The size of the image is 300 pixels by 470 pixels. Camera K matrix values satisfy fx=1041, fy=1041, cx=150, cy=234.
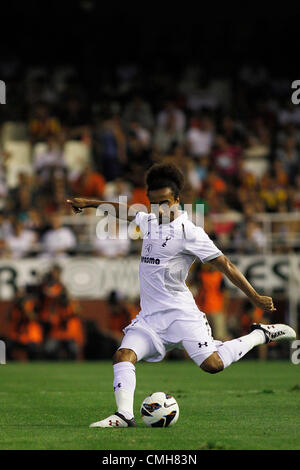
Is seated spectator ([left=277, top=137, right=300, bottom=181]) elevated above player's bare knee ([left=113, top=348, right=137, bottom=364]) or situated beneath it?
elevated above

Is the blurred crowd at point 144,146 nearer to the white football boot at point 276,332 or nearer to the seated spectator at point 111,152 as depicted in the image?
the seated spectator at point 111,152

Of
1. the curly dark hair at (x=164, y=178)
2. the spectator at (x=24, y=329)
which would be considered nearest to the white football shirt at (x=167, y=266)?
the curly dark hair at (x=164, y=178)

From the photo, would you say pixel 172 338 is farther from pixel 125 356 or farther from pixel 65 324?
pixel 65 324

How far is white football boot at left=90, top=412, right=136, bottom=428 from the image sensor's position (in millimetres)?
8664

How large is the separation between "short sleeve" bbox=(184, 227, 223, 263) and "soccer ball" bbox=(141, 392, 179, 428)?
127 centimetres

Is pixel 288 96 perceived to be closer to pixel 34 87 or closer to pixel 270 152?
pixel 270 152

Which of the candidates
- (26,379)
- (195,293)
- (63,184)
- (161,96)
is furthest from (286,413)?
(161,96)

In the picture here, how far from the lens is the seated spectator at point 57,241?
21.9 meters

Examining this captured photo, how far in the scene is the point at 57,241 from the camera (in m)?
21.9

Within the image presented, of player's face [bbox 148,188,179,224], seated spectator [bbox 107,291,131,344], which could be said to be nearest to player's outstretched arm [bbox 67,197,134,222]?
player's face [bbox 148,188,179,224]

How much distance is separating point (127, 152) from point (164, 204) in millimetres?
15606

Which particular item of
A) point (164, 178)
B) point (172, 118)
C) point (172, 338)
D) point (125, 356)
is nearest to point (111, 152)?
point (172, 118)

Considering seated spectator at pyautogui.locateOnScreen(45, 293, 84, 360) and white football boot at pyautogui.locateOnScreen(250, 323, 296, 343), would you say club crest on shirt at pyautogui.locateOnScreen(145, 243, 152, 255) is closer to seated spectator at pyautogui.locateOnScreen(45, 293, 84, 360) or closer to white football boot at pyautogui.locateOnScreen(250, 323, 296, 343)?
white football boot at pyautogui.locateOnScreen(250, 323, 296, 343)

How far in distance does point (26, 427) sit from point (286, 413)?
8.77 ft
